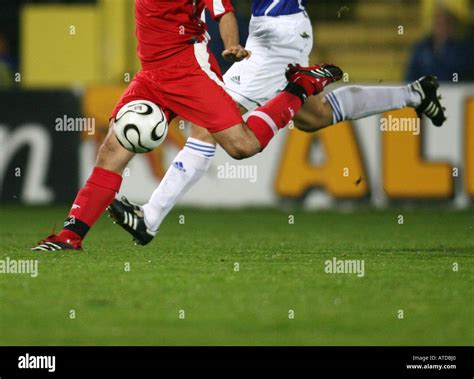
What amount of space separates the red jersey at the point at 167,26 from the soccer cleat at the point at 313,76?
0.66 meters

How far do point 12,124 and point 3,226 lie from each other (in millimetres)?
2193

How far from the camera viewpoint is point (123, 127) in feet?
23.8

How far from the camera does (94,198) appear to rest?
24.7 feet

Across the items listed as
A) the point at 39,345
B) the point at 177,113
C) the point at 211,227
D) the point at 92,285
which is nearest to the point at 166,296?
the point at 92,285

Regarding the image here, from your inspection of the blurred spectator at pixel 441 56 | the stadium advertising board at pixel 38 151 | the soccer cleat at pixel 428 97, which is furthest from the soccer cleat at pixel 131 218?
the blurred spectator at pixel 441 56

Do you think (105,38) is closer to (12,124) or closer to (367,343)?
(12,124)

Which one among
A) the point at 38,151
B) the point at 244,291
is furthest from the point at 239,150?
the point at 38,151

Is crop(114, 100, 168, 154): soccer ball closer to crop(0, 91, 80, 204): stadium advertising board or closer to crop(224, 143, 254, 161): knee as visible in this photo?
crop(224, 143, 254, 161): knee

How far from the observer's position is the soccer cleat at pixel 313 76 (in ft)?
25.4

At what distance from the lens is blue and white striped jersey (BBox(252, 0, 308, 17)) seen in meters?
8.34

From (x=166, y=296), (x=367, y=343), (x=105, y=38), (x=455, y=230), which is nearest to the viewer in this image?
(x=367, y=343)

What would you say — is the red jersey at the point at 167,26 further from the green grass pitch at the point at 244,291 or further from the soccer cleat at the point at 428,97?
the soccer cleat at the point at 428,97

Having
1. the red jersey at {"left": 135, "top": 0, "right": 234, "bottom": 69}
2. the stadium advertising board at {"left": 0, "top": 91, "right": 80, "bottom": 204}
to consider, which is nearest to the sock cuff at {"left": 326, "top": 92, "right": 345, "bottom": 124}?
the red jersey at {"left": 135, "top": 0, "right": 234, "bottom": 69}

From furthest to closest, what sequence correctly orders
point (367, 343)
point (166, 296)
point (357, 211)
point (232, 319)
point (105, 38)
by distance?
point (105, 38) → point (357, 211) → point (166, 296) → point (232, 319) → point (367, 343)
